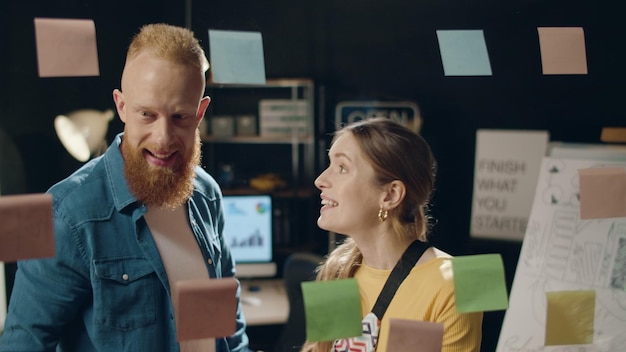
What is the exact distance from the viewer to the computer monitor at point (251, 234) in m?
3.02

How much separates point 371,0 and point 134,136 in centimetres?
74

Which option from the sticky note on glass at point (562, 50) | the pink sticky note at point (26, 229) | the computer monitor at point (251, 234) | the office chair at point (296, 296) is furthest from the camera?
the computer monitor at point (251, 234)

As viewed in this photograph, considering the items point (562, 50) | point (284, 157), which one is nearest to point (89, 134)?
point (562, 50)

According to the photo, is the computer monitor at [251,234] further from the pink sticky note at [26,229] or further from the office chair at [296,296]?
the pink sticky note at [26,229]

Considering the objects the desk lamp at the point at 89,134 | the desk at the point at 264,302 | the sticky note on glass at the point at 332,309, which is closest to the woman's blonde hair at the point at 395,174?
the sticky note on glass at the point at 332,309

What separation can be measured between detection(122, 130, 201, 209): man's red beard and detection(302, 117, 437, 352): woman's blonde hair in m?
0.36

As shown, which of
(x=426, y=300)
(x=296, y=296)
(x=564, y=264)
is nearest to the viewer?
(x=426, y=300)

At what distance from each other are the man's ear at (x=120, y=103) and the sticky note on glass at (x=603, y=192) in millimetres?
1061

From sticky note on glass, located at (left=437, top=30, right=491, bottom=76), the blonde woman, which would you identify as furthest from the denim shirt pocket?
sticky note on glass, located at (left=437, top=30, right=491, bottom=76)

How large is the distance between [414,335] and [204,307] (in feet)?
1.42

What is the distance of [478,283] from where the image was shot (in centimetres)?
133

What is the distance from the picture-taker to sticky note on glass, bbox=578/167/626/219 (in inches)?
58.4

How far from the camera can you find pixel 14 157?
6.64 feet

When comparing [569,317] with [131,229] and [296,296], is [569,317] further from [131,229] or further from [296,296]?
[296,296]
